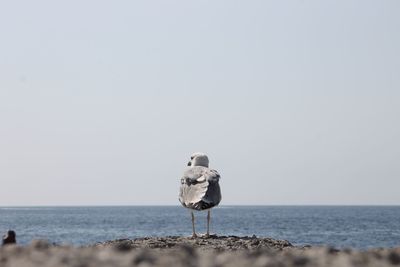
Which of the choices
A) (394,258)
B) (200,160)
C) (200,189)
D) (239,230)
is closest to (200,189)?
(200,189)

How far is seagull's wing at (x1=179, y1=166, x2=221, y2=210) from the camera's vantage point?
75.9 ft

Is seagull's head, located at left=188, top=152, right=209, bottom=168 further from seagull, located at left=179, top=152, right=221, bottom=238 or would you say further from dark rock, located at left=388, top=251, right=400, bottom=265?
dark rock, located at left=388, top=251, right=400, bottom=265

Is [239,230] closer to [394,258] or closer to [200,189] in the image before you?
[200,189]

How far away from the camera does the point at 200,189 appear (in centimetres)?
2333

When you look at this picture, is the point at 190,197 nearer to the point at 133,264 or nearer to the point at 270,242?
the point at 270,242

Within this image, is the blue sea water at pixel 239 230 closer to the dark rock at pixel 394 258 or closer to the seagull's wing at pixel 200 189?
the seagull's wing at pixel 200 189

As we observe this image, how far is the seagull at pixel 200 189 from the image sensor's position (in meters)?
23.1

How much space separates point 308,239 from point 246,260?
53087 millimetres


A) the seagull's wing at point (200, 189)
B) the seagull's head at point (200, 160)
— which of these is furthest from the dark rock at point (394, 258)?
the seagull's head at point (200, 160)

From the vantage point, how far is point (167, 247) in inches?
757

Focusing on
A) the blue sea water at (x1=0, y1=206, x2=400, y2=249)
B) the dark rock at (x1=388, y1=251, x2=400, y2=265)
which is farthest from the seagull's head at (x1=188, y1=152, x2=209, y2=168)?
the blue sea water at (x1=0, y1=206, x2=400, y2=249)

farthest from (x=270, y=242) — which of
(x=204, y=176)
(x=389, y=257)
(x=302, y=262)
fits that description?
(x=302, y=262)

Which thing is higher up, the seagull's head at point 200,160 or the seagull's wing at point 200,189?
the seagull's head at point 200,160

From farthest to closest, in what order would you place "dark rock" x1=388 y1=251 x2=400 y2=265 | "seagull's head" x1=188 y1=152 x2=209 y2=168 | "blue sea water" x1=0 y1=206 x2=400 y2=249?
1. "blue sea water" x1=0 y1=206 x2=400 y2=249
2. "seagull's head" x1=188 y1=152 x2=209 y2=168
3. "dark rock" x1=388 y1=251 x2=400 y2=265
